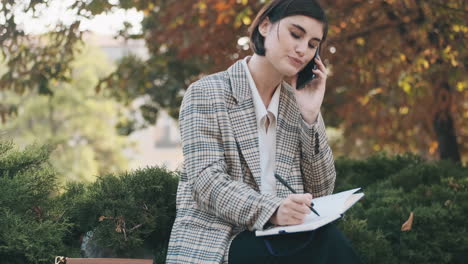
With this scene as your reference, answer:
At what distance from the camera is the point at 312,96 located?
3.72 metres

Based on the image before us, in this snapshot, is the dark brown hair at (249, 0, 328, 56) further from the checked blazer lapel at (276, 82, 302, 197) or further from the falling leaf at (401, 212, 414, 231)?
the falling leaf at (401, 212, 414, 231)

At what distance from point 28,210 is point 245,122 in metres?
1.12

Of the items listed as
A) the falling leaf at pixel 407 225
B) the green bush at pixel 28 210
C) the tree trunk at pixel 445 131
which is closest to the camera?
the green bush at pixel 28 210

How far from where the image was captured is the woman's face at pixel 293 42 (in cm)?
353

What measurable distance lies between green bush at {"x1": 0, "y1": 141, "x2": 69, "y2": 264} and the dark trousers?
88cm

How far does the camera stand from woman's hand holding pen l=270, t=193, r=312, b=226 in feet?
9.95

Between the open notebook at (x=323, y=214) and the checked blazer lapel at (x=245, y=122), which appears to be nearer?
the open notebook at (x=323, y=214)

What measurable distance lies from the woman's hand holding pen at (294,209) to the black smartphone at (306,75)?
88cm

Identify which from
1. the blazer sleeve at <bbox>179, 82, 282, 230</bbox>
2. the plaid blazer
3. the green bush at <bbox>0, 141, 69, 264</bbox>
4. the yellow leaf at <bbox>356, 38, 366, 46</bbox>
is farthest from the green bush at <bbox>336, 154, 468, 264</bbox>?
the yellow leaf at <bbox>356, 38, 366, 46</bbox>

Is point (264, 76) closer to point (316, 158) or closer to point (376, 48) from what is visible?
point (316, 158)

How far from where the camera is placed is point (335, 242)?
10.5 feet

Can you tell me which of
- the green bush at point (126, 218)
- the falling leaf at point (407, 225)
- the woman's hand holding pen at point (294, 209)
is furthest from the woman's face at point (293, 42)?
the falling leaf at point (407, 225)

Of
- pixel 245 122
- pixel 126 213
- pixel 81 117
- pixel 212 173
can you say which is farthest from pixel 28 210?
pixel 81 117

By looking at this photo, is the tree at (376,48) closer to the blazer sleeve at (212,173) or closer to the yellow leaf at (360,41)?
the yellow leaf at (360,41)
